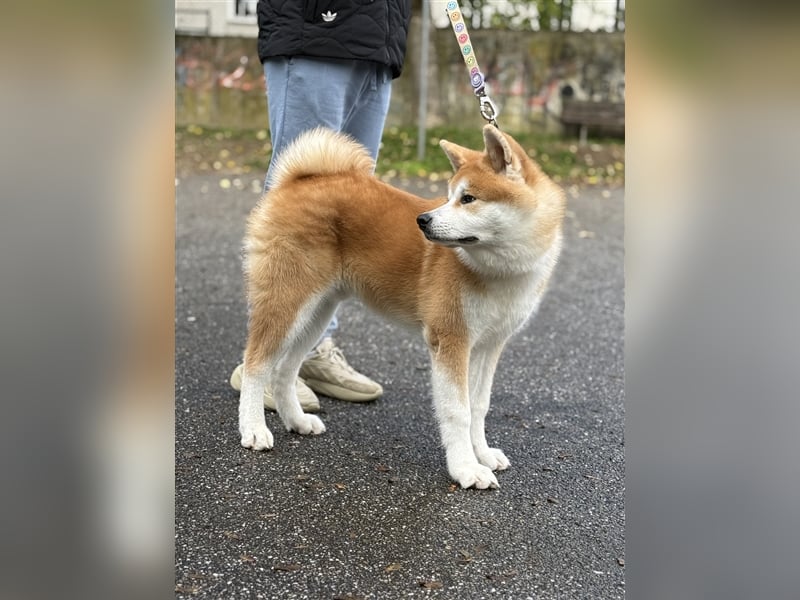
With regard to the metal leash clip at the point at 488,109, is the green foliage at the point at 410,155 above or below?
below

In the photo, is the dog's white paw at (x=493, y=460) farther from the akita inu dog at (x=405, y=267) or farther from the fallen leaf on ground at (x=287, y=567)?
the fallen leaf on ground at (x=287, y=567)

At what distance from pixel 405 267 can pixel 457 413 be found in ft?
2.05

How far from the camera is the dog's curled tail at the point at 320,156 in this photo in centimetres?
329

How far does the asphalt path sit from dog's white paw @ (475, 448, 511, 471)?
0.03 m

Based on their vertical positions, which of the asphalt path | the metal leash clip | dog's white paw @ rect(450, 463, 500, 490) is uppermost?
the metal leash clip

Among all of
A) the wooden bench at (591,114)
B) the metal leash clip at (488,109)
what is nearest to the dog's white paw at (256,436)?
the metal leash clip at (488,109)

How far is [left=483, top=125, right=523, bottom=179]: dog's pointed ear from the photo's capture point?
9.04 feet

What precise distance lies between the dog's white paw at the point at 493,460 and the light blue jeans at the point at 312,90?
1.55 metres

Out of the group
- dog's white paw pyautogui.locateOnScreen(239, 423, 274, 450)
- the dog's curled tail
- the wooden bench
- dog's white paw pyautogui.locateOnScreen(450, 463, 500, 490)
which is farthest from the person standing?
the wooden bench

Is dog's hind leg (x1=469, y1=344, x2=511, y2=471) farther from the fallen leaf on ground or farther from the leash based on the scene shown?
the fallen leaf on ground
